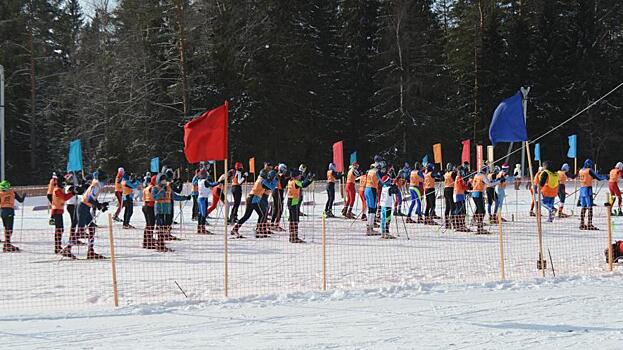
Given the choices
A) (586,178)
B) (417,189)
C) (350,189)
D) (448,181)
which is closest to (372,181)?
(448,181)

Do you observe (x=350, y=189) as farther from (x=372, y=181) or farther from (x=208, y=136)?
(x=208, y=136)

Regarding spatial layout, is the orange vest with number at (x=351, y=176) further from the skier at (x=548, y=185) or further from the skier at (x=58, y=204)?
the skier at (x=58, y=204)

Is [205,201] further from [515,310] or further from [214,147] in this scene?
[515,310]

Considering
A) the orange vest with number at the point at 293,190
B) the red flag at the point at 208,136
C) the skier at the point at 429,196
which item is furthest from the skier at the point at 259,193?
the red flag at the point at 208,136

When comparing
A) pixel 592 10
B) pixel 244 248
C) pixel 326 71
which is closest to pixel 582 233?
pixel 244 248

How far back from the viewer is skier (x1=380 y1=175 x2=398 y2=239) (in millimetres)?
16188

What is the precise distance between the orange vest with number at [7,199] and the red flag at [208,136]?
648 cm

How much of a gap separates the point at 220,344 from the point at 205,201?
35.5ft

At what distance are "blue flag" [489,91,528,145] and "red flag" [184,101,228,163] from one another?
4.57 metres

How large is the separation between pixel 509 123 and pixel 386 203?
5089mm

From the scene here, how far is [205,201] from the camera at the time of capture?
17891 mm

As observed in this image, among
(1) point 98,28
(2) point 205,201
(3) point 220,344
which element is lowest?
(3) point 220,344

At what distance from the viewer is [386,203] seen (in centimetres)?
1627

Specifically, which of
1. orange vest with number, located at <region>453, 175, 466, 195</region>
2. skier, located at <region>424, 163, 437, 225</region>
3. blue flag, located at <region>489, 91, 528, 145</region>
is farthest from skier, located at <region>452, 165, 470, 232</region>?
blue flag, located at <region>489, 91, 528, 145</region>
